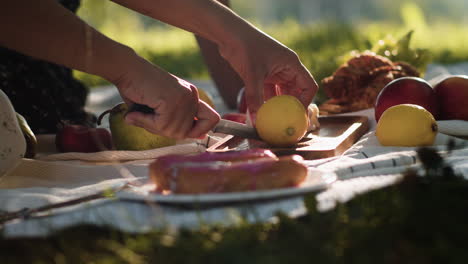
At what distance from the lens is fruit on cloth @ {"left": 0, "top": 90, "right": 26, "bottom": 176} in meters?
1.89

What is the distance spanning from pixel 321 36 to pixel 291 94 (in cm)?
420

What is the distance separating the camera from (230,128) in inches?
79.5

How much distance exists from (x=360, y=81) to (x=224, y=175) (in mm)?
1699

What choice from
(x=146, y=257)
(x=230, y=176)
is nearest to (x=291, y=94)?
(x=230, y=176)

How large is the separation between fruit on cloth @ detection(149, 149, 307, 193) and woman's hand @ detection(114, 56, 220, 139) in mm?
288

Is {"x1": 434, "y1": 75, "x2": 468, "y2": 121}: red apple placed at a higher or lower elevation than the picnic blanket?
higher

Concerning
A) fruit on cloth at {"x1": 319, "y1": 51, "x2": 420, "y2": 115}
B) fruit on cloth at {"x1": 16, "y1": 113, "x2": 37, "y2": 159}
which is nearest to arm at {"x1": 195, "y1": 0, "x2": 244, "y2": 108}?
fruit on cloth at {"x1": 319, "y1": 51, "x2": 420, "y2": 115}

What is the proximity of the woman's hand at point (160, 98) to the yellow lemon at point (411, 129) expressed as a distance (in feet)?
2.13

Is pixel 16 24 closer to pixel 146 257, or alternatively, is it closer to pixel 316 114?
pixel 146 257

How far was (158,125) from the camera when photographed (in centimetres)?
170

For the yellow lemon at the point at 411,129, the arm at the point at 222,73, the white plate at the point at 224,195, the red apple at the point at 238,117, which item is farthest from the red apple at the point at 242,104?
the white plate at the point at 224,195

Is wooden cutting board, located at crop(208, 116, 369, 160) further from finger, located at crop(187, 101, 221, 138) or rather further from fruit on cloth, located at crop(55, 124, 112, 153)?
fruit on cloth, located at crop(55, 124, 112, 153)

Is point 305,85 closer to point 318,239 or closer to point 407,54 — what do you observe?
point 318,239

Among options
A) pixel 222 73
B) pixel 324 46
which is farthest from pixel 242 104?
pixel 324 46
